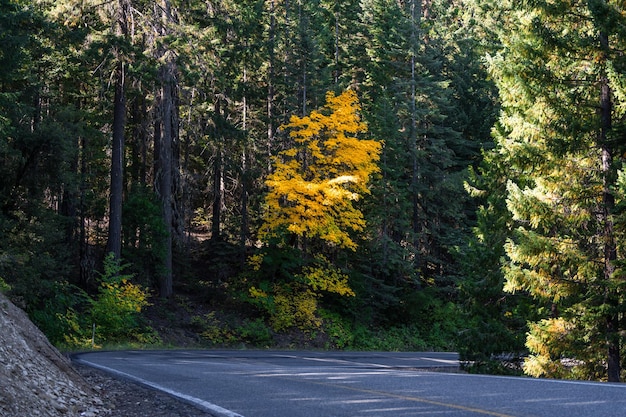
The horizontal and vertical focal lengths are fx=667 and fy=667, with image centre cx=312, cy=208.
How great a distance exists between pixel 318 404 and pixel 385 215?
1064 inches

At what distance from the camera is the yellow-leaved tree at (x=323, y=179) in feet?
93.4

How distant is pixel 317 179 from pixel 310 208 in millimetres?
1409

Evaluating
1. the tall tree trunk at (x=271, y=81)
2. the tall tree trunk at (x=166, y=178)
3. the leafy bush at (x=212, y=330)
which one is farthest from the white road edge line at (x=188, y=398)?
the tall tree trunk at (x=271, y=81)

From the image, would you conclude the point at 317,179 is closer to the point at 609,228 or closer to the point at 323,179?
the point at 323,179

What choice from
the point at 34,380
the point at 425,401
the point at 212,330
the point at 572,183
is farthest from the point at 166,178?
the point at 425,401

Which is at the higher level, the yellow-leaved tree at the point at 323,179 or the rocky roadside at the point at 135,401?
the yellow-leaved tree at the point at 323,179

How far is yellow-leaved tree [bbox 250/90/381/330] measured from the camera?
28.7 meters

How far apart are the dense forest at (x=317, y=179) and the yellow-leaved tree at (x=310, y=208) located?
0.40 ft

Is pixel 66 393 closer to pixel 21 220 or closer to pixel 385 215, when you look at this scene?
pixel 21 220

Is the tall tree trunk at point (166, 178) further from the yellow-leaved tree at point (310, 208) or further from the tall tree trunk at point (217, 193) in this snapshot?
the yellow-leaved tree at point (310, 208)

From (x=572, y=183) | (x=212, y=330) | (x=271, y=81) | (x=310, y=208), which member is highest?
(x=271, y=81)

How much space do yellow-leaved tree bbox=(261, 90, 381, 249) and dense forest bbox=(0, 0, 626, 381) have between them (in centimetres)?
12

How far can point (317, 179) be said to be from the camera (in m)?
29.3

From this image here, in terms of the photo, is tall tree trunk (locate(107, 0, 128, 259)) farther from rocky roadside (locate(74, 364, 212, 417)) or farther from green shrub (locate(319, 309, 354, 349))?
rocky roadside (locate(74, 364, 212, 417))
